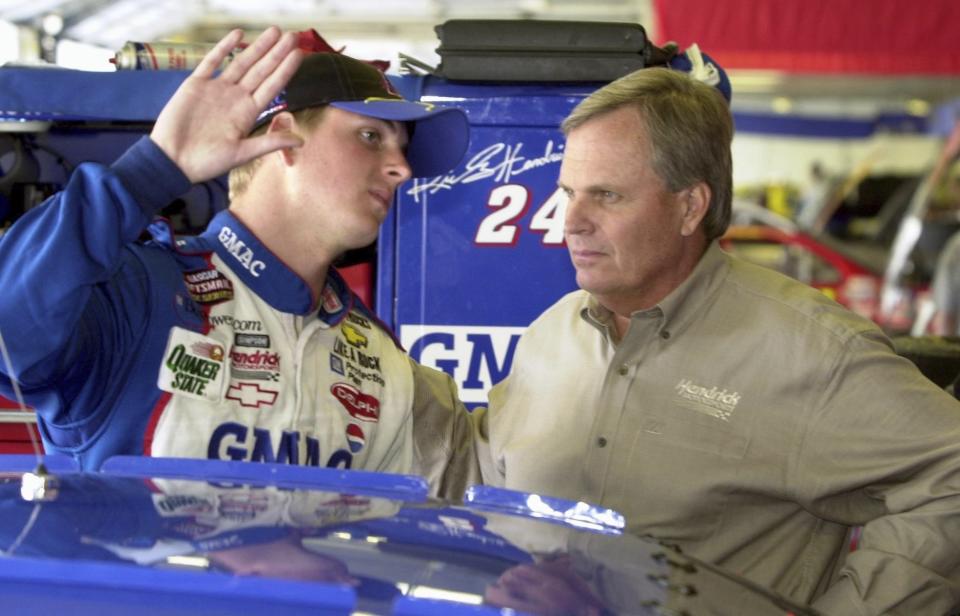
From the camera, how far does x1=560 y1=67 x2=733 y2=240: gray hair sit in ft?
8.24

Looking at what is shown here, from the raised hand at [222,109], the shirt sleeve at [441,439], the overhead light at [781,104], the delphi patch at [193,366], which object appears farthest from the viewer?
the overhead light at [781,104]

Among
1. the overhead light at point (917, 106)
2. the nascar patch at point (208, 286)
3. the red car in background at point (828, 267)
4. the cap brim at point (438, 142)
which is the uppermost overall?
the overhead light at point (917, 106)

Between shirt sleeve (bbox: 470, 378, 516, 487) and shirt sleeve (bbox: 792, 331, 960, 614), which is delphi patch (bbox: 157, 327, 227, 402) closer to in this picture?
shirt sleeve (bbox: 470, 378, 516, 487)

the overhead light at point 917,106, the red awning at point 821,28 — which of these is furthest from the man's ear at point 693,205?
the overhead light at point 917,106

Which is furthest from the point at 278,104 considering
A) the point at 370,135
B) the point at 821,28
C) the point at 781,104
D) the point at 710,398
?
the point at 781,104

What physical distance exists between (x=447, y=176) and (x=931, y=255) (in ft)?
28.7

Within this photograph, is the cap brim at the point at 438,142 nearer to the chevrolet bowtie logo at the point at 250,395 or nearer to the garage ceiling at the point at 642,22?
the chevrolet bowtie logo at the point at 250,395

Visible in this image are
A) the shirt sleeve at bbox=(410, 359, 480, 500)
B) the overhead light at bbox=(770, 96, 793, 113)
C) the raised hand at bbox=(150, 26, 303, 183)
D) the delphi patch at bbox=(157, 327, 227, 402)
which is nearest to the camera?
the raised hand at bbox=(150, 26, 303, 183)

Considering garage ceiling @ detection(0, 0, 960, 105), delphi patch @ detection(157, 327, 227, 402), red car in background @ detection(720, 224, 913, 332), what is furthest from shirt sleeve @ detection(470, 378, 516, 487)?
red car in background @ detection(720, 224, 913, 332)

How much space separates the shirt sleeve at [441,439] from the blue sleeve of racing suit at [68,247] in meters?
0.90

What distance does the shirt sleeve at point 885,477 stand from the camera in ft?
7.12

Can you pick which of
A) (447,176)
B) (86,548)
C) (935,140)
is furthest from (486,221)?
(935,140)

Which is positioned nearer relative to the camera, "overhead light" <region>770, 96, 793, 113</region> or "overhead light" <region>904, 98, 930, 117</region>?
"overhead light" <region>904, 98, 930, 117</region>

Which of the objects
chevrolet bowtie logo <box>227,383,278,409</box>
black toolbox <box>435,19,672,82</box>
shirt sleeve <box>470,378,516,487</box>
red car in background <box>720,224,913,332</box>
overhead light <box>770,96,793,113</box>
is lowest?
red car in background <box>720,224,913,332</box>
